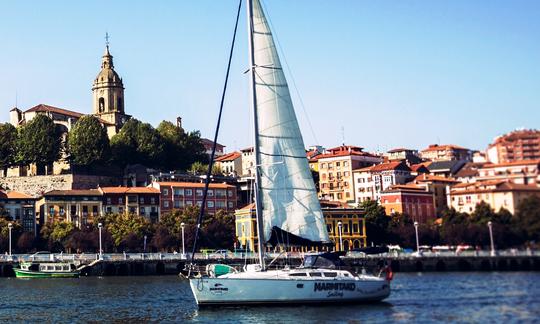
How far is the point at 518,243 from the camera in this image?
2141cm

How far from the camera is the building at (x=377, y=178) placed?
120 meters

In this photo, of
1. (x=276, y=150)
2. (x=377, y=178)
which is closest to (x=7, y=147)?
(x=377, y=178)

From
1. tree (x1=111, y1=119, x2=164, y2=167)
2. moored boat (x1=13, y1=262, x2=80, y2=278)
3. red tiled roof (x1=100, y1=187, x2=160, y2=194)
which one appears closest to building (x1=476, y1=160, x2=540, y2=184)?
moored boat (x1=13, y1=262, x2=80, y2=278)

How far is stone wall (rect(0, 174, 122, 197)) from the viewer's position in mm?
121250

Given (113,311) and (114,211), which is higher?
(114,211)

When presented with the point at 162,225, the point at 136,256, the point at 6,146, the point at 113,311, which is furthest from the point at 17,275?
the point at 113,311

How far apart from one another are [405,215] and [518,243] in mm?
70748

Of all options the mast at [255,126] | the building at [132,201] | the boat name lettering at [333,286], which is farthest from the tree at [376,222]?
the mast at [255,126]

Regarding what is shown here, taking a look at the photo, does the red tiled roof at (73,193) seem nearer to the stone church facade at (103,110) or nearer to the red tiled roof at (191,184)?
the red tiled roof at (191,184)

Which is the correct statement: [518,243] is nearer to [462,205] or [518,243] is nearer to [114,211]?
[462,205]

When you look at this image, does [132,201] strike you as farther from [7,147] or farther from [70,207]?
[7,147]

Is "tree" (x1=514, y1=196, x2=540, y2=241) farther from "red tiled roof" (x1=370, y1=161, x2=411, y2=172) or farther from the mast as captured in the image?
"red tiled roof" (x1=370, y1=161, x2=411, y2=172)

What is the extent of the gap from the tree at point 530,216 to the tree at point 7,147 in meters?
112

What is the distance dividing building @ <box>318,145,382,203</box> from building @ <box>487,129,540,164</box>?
111 m
